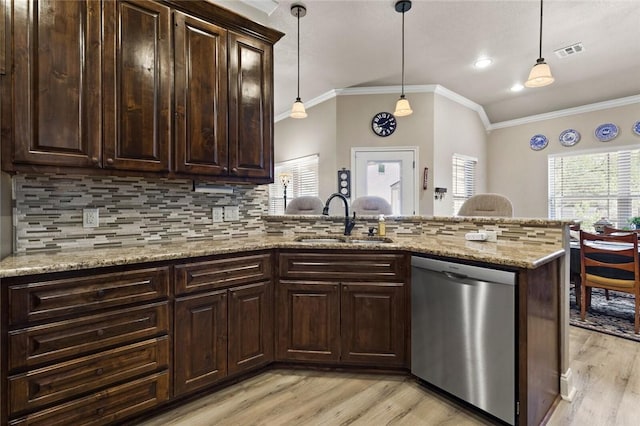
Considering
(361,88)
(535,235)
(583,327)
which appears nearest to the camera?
(535,235)

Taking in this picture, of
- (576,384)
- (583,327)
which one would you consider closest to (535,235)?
(576,384)

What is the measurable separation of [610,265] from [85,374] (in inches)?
164

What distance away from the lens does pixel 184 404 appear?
72.8 inches

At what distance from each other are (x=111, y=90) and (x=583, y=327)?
4318mm

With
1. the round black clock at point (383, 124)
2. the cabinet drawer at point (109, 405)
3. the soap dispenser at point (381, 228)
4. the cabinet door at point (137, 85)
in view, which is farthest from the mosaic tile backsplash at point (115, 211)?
the round black clock at point (383, 124)

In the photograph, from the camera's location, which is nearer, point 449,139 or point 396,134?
point 396,134

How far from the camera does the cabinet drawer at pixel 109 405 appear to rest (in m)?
1.41

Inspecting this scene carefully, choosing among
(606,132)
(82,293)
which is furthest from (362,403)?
(606,132)

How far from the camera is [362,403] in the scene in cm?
185

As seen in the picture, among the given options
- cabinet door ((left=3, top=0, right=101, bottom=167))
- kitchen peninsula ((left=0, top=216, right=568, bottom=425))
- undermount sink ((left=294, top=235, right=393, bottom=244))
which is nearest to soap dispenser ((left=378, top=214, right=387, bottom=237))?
undermount sink ((left=294, top=235, right=393, bottom=244))

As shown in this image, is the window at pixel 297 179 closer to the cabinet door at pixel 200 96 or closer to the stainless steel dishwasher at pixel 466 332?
the cabinet door at pixel 200 96

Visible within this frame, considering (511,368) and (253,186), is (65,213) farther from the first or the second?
(511,368)

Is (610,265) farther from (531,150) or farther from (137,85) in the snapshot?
(137,85)

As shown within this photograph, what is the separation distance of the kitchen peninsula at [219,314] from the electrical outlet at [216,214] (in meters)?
0.54
